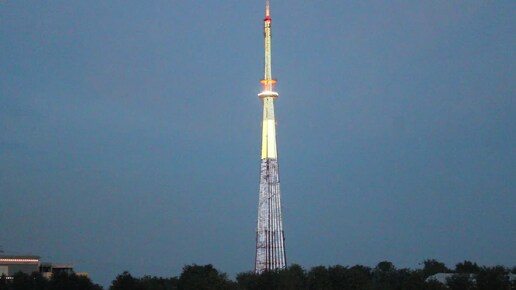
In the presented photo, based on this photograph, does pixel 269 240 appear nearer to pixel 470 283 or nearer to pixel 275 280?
pixel 275 280

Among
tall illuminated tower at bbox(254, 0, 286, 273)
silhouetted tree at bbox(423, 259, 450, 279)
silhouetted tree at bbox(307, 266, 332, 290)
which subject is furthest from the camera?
silhouetted tree at bbox(423, 259, 450, 279)

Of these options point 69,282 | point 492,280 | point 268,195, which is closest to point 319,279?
point 268,195

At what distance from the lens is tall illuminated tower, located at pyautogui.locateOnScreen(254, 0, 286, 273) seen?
102m

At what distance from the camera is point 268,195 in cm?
10306

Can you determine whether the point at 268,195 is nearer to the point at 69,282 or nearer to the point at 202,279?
the point at 202,279

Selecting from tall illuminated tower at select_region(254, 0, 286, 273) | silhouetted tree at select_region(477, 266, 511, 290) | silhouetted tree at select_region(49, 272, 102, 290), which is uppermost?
tall illuminated tower at select_region(254, 0, 286, 273)

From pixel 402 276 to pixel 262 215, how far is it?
95.0ft

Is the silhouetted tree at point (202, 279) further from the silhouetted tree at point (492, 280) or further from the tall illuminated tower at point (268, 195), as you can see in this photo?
the silhouetted tree at point (492, 280)

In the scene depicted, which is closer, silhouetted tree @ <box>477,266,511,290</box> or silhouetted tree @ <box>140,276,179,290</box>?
silhouetted tree @ <box>477,266,511,290</box>

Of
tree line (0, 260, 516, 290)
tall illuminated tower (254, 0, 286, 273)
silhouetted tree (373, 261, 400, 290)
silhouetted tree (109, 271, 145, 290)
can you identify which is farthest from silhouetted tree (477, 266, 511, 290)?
silhouetted tree (109, 271, 145, 290)

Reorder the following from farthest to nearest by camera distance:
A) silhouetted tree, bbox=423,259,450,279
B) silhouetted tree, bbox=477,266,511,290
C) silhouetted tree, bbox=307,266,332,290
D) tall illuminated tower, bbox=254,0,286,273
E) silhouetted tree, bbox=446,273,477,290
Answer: silhouetted tree, bbox=423,259,450,279
tall illuminated tower, bbox=254,0,286,273
silhouetted tree, bbox=307,266,332,290
silhouetted tree, bbox=446,273,477,290
silhouetted tree, bbox=477,266,511,290

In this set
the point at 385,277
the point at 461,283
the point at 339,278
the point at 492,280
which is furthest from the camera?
the point at 385,277

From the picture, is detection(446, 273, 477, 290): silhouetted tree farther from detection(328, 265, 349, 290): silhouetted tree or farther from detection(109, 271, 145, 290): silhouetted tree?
detection(109, 271, 145, 290): silhouetted tree

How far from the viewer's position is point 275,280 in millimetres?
93562
